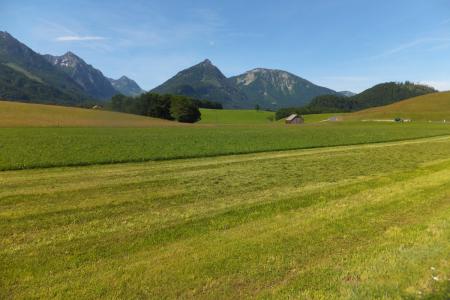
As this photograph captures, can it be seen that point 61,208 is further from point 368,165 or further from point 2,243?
point 368,165

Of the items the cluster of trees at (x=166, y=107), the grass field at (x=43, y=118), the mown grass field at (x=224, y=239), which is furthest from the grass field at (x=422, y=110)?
the mown grass field at (x=224, y=239)

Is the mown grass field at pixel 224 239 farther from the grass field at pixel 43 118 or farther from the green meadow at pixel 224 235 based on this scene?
the grass field at pixel 43 118

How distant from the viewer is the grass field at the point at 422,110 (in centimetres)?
11249

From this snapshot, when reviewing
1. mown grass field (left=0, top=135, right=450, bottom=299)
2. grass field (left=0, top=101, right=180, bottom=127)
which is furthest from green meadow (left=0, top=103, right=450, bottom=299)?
grass field (left=0, top=101, right=180, bottom=127)

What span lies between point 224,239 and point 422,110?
135 meters

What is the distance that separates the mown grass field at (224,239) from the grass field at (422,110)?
372ft

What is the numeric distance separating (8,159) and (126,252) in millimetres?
15439

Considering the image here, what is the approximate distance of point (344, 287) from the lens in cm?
569

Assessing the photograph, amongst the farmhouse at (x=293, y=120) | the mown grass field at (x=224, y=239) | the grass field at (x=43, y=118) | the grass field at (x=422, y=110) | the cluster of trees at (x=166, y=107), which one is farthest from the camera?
the farmhouse at (x=293, y=120)

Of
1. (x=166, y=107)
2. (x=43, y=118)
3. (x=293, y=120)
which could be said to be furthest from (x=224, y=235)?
(x=293, y=120)

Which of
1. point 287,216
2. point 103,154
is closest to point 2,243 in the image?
point 287,216

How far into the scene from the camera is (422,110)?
4847 inches

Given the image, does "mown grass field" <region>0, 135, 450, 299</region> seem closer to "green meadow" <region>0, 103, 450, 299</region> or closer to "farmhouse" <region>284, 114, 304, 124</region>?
"green meadow" <region>0, 103, 450, 299</region>

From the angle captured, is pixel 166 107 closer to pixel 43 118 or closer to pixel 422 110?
pixel 43 118
